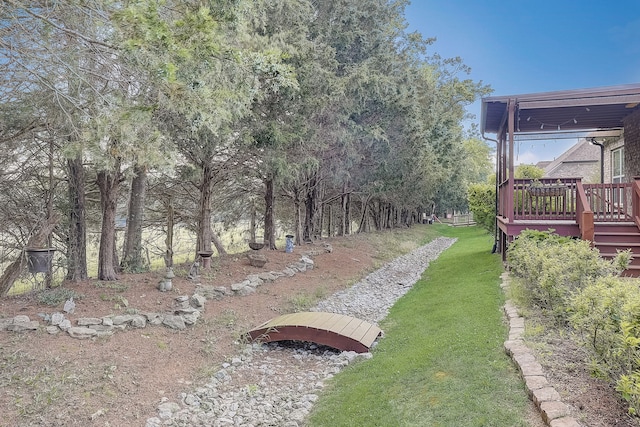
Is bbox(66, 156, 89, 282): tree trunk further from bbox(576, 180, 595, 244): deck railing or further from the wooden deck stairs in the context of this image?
Answer: the wooden deck stairs

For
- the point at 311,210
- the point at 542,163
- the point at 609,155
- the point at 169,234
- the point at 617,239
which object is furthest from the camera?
the point at 542,163

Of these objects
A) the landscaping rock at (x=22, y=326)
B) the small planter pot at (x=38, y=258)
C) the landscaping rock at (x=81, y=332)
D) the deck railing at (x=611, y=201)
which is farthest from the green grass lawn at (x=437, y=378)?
the small planter pot at (x=38, y=258)

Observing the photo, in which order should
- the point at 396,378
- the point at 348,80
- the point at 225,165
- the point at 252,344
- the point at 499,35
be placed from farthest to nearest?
the point at 499,35 < the point at 348,80 < the point at 225,165 < the point at 252,344 < the point at 396,378

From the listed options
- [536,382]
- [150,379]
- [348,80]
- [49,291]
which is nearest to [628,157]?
[348,80]

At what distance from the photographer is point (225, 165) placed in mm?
9281

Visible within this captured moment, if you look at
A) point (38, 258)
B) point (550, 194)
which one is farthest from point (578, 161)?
point (38, 258)

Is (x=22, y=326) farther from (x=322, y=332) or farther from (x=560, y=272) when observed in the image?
(x=560, y=272)

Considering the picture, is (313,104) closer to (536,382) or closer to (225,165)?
(225,165)

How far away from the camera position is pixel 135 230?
26.8 feet

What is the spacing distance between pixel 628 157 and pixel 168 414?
43.9ft

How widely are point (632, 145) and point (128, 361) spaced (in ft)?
43.0

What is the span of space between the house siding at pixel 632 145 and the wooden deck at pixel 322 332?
889cm

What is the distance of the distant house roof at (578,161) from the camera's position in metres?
28.4

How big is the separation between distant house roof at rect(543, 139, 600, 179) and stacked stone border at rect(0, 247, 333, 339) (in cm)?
2811
